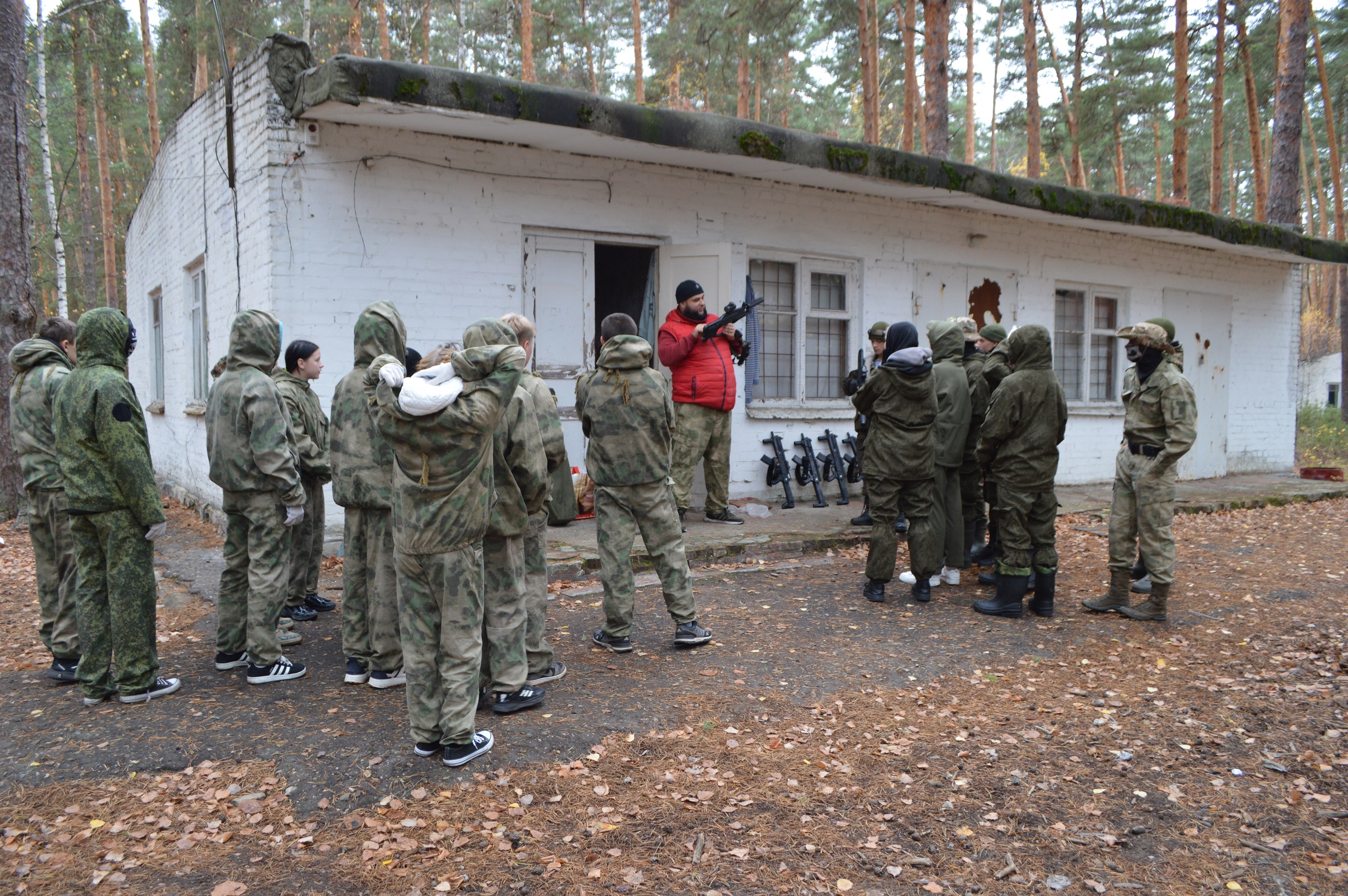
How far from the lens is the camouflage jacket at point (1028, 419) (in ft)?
18.0

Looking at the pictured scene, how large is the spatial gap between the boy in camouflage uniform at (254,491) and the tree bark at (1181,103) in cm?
1448

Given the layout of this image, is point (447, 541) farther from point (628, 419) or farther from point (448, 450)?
point (628, 419)

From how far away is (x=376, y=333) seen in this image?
419 centimetres

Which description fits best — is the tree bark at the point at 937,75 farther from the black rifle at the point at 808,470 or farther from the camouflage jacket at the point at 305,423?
the camouflage jacket at the point at 305,423

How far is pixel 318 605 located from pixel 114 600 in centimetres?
172

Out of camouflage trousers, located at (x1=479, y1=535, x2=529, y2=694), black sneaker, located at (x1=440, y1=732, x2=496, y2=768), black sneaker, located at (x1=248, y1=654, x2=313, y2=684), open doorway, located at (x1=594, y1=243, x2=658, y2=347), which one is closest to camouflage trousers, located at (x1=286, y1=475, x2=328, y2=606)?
A: black sneaker, located at (x1=248, y1=654, x2=313, y2=684)

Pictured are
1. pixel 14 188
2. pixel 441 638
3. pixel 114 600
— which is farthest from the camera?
pixel 14 188

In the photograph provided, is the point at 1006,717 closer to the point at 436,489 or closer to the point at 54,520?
the point at 436,489

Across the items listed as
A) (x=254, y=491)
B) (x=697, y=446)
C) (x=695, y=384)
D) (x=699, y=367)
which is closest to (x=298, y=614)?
(x=254, y=491)

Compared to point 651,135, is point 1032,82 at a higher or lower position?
higher

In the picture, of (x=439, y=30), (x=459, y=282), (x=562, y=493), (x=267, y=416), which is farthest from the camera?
(x=439, y=30)

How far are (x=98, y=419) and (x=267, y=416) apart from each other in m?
0.69

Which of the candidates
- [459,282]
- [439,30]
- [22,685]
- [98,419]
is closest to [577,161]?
[459,282]

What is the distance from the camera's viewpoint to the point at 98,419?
3.89m
